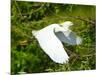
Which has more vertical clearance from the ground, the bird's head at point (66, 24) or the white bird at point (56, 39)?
the bird's head at point (66, 24)

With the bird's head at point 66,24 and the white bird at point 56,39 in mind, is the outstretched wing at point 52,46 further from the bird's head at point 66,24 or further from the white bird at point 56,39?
the bird's head at point 66,24

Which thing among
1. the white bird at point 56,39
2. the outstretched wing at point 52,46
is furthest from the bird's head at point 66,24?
the outstretched wing at point 52,46

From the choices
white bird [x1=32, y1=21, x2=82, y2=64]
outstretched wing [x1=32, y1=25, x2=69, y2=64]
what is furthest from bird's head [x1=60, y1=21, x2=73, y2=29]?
outstretched wing [x1=32, y1=25, x2=69, y2=64]

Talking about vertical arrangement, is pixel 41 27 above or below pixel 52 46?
above

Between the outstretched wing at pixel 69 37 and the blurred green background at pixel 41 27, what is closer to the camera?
the blurred green background at pixel 41 27

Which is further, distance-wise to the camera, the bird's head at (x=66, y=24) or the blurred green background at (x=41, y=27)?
the bird's head at (x=66, y=24)

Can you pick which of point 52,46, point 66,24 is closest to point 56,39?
point 52,46

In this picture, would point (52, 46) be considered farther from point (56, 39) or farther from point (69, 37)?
point (69, 37)
